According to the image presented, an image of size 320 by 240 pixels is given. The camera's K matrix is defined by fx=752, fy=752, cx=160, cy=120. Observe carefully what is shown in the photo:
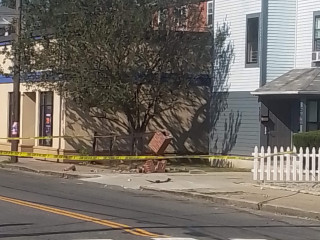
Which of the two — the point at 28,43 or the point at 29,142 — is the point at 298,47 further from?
the point at 29,142

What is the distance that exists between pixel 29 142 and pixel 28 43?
21.3ft

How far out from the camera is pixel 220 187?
64.9 feet

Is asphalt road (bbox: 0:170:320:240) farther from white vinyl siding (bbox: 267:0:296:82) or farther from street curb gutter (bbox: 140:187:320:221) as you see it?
white vinyl siding (bbox: 267:0:296:82)

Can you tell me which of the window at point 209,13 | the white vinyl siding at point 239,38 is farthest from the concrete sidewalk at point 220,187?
the window at point 209,13

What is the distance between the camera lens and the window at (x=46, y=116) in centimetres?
3052

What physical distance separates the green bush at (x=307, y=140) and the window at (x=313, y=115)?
177 inches

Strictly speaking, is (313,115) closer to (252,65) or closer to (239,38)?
(252,65)

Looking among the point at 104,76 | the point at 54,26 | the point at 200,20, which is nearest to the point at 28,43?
the point at 54,26

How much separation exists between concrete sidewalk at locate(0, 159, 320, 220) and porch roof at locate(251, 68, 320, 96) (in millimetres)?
2946

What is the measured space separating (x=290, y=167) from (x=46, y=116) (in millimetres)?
13814

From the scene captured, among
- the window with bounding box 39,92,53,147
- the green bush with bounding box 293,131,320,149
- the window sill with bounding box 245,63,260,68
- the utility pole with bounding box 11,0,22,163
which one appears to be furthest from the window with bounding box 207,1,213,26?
the green bush with bounding box 293,131,320,149

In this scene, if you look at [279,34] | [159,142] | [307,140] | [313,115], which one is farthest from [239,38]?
[307,140]

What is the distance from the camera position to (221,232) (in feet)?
40.1

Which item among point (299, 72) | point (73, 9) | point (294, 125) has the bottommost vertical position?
point (294, 125)
